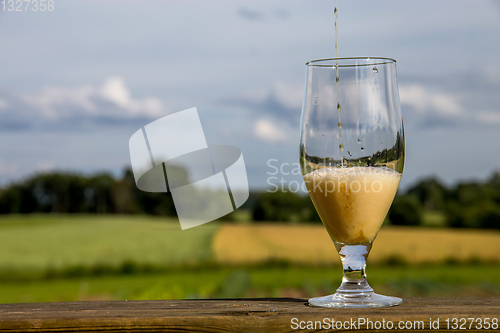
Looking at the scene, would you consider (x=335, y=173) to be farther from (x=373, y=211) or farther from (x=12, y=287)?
(x=12, y=287)

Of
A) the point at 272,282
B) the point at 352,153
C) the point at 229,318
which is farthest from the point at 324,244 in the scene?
the point at 229,318

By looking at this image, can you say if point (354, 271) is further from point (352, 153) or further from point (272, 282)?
point (272, 282)

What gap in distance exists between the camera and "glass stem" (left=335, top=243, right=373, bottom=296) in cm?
132

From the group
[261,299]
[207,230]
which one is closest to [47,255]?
[207,230]

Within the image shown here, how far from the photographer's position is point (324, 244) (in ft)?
85.1

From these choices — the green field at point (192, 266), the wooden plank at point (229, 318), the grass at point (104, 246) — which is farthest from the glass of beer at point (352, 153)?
the grass at point (104, 246)

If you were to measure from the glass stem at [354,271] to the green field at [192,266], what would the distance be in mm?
22824

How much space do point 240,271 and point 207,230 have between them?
450cm

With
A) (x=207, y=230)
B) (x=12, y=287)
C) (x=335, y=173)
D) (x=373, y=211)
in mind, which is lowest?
(x=12, y=287)

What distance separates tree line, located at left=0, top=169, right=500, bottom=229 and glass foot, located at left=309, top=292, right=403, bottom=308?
24115 millimetres

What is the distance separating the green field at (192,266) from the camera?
83.4 feet

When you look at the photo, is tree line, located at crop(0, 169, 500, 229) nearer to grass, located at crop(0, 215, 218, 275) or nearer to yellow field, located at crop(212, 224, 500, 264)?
yellow field, located at crop(212, 224, 500, 264)

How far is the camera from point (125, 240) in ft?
99.1

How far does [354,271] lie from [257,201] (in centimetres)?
2757
